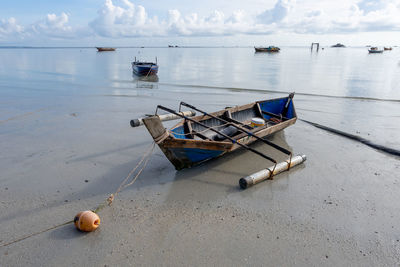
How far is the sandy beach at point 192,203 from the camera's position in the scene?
13.4 ft

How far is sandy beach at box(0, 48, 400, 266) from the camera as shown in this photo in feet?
13.4

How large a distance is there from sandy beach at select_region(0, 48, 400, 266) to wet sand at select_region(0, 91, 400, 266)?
0.02 meters

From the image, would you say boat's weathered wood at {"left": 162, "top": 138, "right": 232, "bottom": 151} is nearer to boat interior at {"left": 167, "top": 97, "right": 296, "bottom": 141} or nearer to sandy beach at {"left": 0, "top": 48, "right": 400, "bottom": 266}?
sandy beach at {"left": 0, "top": 48, "right": 400, "bottom": 266}

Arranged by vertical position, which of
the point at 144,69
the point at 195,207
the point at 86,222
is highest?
the point at 144,69

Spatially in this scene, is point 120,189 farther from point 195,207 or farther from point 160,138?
point 195,207

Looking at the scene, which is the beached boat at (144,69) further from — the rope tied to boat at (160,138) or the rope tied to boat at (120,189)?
the rope tied to boat at (160,138)

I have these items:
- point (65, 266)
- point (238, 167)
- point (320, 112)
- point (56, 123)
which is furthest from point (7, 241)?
point (320, 112)

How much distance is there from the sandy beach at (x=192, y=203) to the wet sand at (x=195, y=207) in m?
0.02

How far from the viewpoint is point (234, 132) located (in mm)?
8312

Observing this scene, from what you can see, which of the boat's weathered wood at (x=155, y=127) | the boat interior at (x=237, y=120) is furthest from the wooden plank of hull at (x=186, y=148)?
the boat interior at (x=237, y=120)

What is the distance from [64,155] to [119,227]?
148 inches

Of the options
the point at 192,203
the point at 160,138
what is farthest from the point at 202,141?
the point at 192,203

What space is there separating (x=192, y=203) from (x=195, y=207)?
0.16 metres

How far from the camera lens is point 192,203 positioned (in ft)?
17.7
